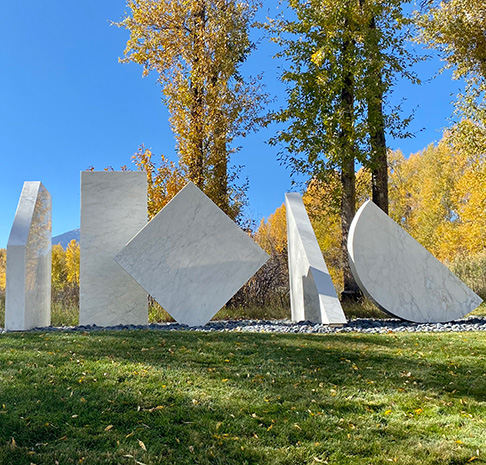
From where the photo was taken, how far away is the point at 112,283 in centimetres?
895

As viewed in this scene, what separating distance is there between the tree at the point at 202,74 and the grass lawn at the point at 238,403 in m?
8.22

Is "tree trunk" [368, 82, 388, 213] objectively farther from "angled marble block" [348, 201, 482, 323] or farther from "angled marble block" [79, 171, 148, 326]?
"angled marble block" [79, 171, 148, 326]

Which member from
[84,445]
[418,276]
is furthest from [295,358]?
[418,276]

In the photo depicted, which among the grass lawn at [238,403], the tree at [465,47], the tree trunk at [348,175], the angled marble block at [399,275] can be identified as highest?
the tree at [465,47]

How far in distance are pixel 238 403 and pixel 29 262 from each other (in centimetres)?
595

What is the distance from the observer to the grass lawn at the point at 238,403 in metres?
2.96

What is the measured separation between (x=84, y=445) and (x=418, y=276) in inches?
280

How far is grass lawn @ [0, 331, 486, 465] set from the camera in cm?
296

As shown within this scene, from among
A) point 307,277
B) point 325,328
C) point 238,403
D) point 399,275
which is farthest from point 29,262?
point 399,275

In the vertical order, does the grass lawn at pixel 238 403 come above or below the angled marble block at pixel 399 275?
below

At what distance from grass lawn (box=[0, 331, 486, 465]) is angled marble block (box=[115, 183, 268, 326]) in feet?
8.07

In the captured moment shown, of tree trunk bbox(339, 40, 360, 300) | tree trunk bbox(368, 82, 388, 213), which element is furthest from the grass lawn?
tree trunk bbox(368, 82, 388, 213)

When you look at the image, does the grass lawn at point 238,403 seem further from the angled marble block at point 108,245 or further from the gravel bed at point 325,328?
the angled marble block at point 108,245

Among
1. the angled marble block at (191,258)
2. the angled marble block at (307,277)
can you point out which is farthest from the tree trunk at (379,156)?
the angled marble block at (191,258)
